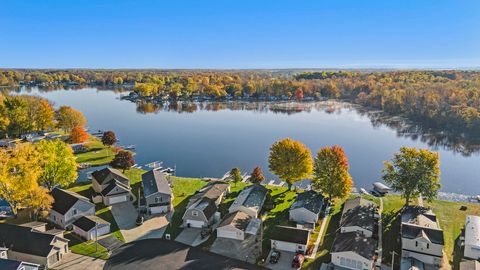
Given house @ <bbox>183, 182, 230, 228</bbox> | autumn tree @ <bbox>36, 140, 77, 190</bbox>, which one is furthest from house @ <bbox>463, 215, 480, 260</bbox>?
autumn tree @ <bbox>36, 140, 77, 190</bbox>

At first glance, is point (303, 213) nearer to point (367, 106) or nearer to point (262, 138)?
point (262, 138)

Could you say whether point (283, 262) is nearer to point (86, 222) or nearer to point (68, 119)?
point (86, 222)

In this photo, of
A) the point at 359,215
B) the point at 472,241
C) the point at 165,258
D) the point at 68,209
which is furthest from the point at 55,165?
the point at 472,241

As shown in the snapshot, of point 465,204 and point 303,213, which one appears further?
point 465,204

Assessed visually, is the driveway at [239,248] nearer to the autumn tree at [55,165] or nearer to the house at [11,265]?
the house at [11,265]

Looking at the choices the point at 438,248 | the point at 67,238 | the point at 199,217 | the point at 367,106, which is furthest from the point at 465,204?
the point at 367,106
